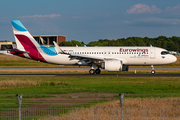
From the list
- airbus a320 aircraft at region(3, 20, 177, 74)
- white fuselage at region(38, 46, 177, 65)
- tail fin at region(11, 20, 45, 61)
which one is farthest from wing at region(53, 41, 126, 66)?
tail fin at region(11, 20, 45, 61)

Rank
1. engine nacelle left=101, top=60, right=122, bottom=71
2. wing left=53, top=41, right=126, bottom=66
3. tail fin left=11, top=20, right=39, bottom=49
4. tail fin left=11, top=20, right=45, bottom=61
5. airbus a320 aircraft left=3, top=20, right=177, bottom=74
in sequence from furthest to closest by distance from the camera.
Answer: tail fin left=11, top=20, right=39, bottom=49
tail fin left=11, top=20, right=45, bottom=61
airbus a320 aircraft left=3, top=20, right=177, bottom=74
wing left=53, top=41, right=126, bottom=66
engine nacelle left=101, top=60, right=122, bottom=71

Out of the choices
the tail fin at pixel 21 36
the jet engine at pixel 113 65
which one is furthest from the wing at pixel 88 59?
the tail fin at pixel 21 36

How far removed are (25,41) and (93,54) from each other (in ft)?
34.6

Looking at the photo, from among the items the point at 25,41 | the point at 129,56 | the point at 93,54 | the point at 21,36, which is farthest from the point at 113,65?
the point at 21,36

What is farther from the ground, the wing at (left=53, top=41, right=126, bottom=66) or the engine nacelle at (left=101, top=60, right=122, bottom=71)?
the wing at (left=53, top=41, right=126, bottom=66)

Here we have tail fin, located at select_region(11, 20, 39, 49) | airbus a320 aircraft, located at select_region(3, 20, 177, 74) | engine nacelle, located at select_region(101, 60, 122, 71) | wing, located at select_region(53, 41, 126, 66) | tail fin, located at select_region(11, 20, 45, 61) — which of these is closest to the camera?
engine nacelle, located at select_region(101, 60, 122, 71)

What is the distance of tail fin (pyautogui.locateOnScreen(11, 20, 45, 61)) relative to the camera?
1526 inches

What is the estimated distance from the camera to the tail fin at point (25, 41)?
38750mm

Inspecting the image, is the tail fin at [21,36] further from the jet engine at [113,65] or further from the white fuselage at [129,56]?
the jet engine at [113,65]

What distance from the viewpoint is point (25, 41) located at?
3931 centimetres

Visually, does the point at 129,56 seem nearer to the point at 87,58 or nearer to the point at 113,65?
the point at 113,65

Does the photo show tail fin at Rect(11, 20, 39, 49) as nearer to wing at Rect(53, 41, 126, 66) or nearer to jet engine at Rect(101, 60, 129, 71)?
wing at Rect(53, 41, 126, 66)

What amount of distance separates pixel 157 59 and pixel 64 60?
13568 mm

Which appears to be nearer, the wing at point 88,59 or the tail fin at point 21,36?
the wing at point 88,59
